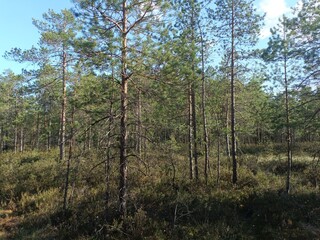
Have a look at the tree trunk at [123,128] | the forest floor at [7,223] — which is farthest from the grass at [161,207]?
the tree trunk at [123,128]

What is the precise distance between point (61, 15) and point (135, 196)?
560 inches

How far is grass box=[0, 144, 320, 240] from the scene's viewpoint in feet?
33.7

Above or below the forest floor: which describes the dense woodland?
above

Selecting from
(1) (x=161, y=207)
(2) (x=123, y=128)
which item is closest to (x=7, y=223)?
(1) (x=161, y=207)

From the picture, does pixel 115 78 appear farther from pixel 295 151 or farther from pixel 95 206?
pixel 295 151

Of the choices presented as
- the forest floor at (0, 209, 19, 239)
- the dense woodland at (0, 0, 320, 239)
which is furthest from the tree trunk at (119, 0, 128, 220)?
the forest floor at (0, 209, 19, 239)

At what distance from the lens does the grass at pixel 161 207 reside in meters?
10.3

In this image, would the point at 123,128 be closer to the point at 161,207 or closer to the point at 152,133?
the point at 152,133

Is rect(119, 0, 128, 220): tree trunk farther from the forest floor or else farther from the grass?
the forest floor

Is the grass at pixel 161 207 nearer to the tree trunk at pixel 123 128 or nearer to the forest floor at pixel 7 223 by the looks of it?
the forest floor at pixel 7 223

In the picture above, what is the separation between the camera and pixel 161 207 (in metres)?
12.0

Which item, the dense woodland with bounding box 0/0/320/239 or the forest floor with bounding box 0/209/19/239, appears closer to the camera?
the dense woodland with bounding box 0/0/320/239

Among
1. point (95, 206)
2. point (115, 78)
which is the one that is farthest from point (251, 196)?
point (115, 78)

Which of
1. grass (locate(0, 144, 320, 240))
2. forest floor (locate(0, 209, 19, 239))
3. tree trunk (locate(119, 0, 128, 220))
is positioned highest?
tree trunk (locate(119, 0, 128, 220))
